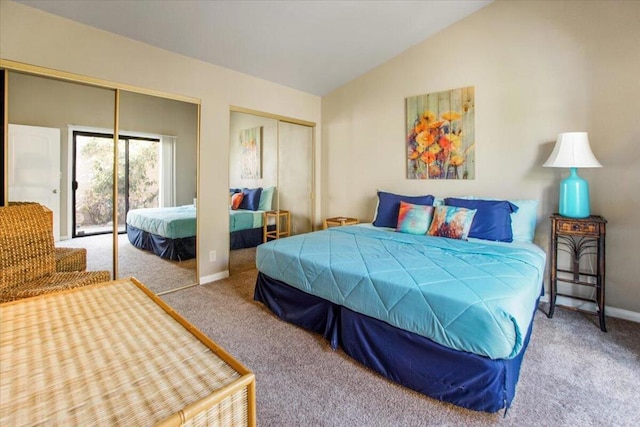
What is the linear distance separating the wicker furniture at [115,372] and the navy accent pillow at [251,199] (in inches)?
108

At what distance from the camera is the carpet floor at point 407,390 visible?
1547mm

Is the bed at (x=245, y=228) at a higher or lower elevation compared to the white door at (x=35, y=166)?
lower

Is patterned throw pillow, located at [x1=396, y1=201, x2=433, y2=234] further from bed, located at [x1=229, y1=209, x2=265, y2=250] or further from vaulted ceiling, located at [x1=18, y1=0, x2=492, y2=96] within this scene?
vaulted ceiling, located at [x1=18, y1=0, x2=492, y2=96]

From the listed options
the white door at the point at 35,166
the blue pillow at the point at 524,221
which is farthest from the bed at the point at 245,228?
the blue pillow at the point at 524,221

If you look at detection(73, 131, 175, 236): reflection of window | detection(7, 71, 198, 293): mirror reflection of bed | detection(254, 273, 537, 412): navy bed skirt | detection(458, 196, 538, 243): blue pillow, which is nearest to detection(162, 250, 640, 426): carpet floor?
detection(254, 273, 537, 412): navy bed skirt

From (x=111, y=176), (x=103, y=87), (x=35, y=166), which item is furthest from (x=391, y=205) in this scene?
(x=35, y=166)

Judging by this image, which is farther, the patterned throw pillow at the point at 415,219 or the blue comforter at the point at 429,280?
the patterned throw pillow at the point at 415,219

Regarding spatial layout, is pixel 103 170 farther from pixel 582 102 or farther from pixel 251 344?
pixel 582 102

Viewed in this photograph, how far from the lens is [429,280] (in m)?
1.81

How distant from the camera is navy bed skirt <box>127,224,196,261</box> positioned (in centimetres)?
308

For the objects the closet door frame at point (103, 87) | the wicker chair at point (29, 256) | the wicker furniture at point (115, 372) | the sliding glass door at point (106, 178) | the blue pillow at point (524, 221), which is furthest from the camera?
the blue pillow at point (524, 221)

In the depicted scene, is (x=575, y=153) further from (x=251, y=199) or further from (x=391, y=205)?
(x=251, y=199)

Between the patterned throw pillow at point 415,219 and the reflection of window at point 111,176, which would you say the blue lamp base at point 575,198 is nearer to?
the patterned throw pillow at point 415,219

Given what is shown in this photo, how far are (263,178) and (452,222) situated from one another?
2.37m
